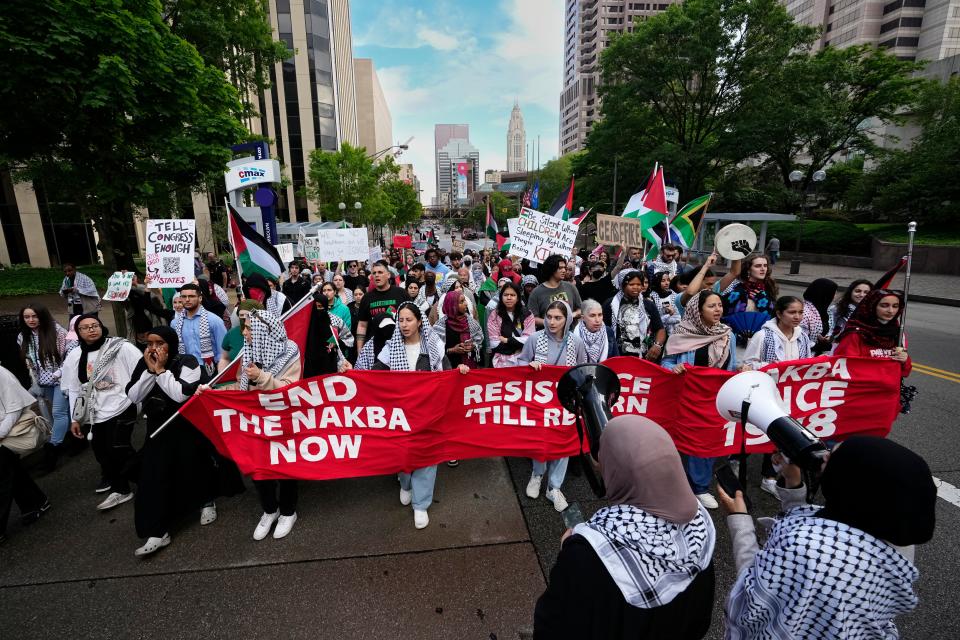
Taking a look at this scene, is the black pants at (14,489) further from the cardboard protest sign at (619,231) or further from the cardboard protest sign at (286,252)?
the cardboard protest sign at (286,252)

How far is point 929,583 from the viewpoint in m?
2.85

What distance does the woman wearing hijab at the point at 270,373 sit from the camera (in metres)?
3.48

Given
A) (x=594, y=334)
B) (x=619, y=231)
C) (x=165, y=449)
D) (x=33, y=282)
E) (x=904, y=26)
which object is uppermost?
(x=904, y=26)

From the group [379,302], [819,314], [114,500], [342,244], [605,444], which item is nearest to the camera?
[605,444]

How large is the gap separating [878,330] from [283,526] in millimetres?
5247

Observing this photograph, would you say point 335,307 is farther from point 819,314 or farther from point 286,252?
point 819,314

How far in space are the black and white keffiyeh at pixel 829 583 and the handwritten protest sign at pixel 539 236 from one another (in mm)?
6028

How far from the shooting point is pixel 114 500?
388 cm

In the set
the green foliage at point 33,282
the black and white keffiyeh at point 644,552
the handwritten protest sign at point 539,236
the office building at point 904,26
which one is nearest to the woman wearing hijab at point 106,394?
the black and white keffiyeh at point 644,552

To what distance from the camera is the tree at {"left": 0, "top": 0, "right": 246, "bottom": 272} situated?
27.2 feet

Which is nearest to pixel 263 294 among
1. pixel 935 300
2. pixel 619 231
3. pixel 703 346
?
pixel 703 346

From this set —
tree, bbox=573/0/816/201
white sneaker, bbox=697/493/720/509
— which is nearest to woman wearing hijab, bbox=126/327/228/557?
white sneaker, bbox=697/493/720/509

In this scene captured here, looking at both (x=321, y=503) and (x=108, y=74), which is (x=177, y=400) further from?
(x=108, y=74)

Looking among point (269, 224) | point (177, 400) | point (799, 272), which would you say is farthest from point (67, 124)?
point (799, 272)
